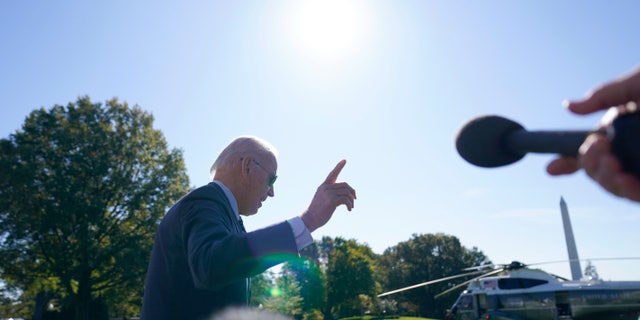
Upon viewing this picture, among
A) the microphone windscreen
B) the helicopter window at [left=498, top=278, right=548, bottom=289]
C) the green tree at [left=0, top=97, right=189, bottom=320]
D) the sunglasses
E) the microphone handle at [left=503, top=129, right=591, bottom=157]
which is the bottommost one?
the helicopter window at [left=498, top=278, right=548, bottom=289]

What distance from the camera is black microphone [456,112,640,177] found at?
92cm

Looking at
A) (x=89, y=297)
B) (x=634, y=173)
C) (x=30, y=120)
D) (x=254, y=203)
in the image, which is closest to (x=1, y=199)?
(x=30, y=120)

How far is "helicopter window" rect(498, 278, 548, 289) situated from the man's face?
22.0 metres

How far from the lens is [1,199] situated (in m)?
24.7

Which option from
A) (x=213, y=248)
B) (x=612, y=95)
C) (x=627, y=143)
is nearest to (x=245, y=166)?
(x=213, y=248)

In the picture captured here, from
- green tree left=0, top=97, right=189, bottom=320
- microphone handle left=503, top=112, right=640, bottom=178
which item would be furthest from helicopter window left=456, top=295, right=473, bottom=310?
microphone handle left=503, top=112, right=640, bottom=178

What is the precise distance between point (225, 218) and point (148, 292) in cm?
55

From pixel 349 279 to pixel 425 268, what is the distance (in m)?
20.0

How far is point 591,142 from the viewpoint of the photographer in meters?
0.98

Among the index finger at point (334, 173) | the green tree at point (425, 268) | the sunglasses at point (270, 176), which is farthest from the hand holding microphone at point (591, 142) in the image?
the green tree at point (425, 268)

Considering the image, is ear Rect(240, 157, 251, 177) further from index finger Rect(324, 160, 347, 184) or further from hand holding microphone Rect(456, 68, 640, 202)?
hand holding microphone Rect(456, 68, 640, 202)

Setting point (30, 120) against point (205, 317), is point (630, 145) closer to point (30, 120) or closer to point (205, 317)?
point (205, 317)

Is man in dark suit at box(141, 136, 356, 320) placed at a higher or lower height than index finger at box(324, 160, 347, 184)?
lower

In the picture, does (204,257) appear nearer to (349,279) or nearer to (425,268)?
(349,279)
